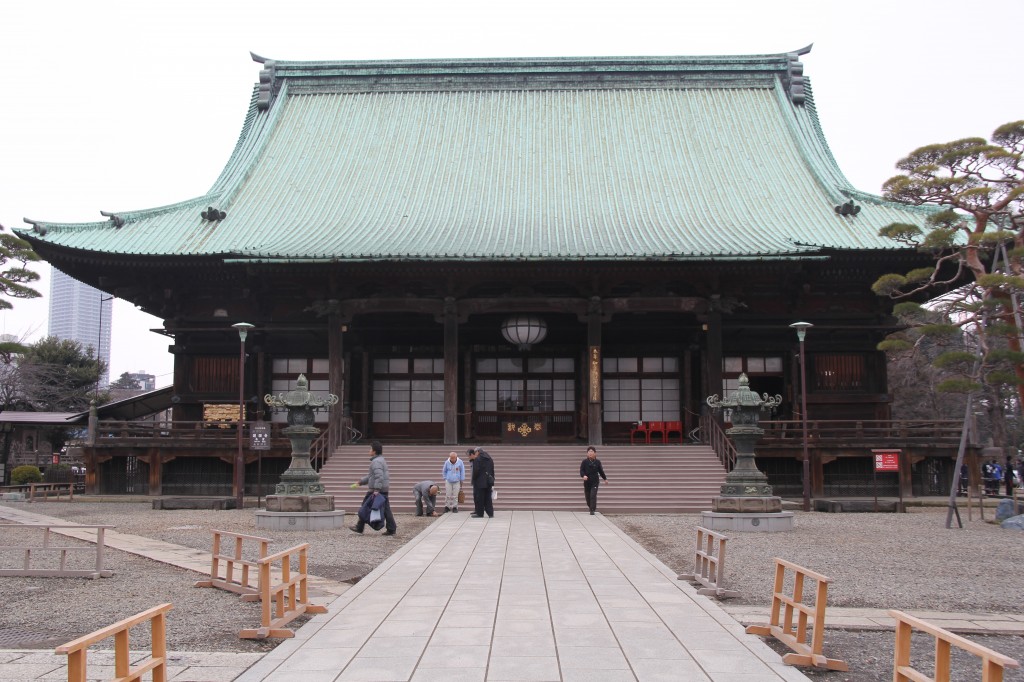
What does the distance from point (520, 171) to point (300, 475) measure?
54.4 ft

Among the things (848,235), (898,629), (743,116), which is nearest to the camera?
(898,629)

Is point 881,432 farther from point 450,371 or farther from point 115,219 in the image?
point 115,219

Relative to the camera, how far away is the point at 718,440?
78.6 ft

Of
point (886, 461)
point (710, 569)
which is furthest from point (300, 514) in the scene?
point (886, 461)

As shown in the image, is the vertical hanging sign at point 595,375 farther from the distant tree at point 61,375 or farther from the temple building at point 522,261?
the distant tree at point 61,375

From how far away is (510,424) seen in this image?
88.2 feet

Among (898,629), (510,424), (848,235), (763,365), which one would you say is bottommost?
(898,629)

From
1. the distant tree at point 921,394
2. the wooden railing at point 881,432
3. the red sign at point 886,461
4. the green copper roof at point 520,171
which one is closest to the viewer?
the red sign at point 886,461

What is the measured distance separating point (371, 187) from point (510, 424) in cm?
962

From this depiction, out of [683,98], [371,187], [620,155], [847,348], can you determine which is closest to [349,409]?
[371,187]

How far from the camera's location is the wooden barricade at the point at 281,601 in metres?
7.71

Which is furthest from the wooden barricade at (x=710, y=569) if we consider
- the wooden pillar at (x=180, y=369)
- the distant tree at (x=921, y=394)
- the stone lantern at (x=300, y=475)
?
the distant tree at (x=921, y=394)

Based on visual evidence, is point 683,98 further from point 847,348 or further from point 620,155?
point 847,348

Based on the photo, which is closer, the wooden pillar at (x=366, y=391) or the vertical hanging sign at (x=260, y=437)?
the vertical hanging sign at (x=260, y=437)
